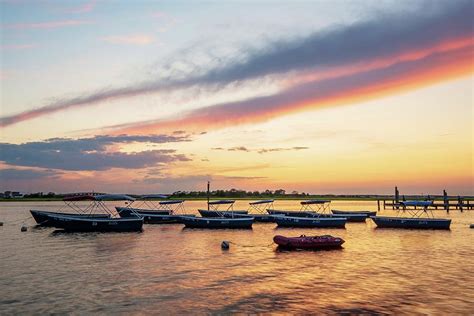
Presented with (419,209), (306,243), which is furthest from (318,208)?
(306,243)

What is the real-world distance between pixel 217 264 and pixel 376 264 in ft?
43.5

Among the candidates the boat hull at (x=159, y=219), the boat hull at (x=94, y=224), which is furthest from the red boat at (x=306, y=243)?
the boat hull at (x=159, y=219)

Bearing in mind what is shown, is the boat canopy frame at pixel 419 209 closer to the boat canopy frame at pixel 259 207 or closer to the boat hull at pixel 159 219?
the boat canopy frame at pixel 259 207

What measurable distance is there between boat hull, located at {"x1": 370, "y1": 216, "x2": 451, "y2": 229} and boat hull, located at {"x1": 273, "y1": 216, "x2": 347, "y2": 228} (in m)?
6.44

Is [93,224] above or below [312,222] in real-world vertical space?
above

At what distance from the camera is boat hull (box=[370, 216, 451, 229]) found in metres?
62.6

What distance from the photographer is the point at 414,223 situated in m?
63.6

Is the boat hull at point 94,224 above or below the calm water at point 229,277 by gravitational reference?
above

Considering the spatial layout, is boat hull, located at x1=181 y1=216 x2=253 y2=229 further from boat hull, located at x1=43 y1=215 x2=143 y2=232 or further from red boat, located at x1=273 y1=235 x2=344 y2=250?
red boat, located at x1=273 y1=235 x2=344 y2=250

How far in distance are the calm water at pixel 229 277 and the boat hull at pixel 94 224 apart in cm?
825

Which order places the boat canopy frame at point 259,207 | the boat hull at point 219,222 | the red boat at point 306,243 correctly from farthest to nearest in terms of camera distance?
the boat canopy frame at point 259,207 < the boat hull at point 219,222 < the red boat at point 306,243

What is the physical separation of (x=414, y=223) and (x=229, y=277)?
45226 millimetres

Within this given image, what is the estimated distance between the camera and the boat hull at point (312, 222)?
65.4m

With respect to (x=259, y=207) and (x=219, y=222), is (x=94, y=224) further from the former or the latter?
(x=259, y=207)
